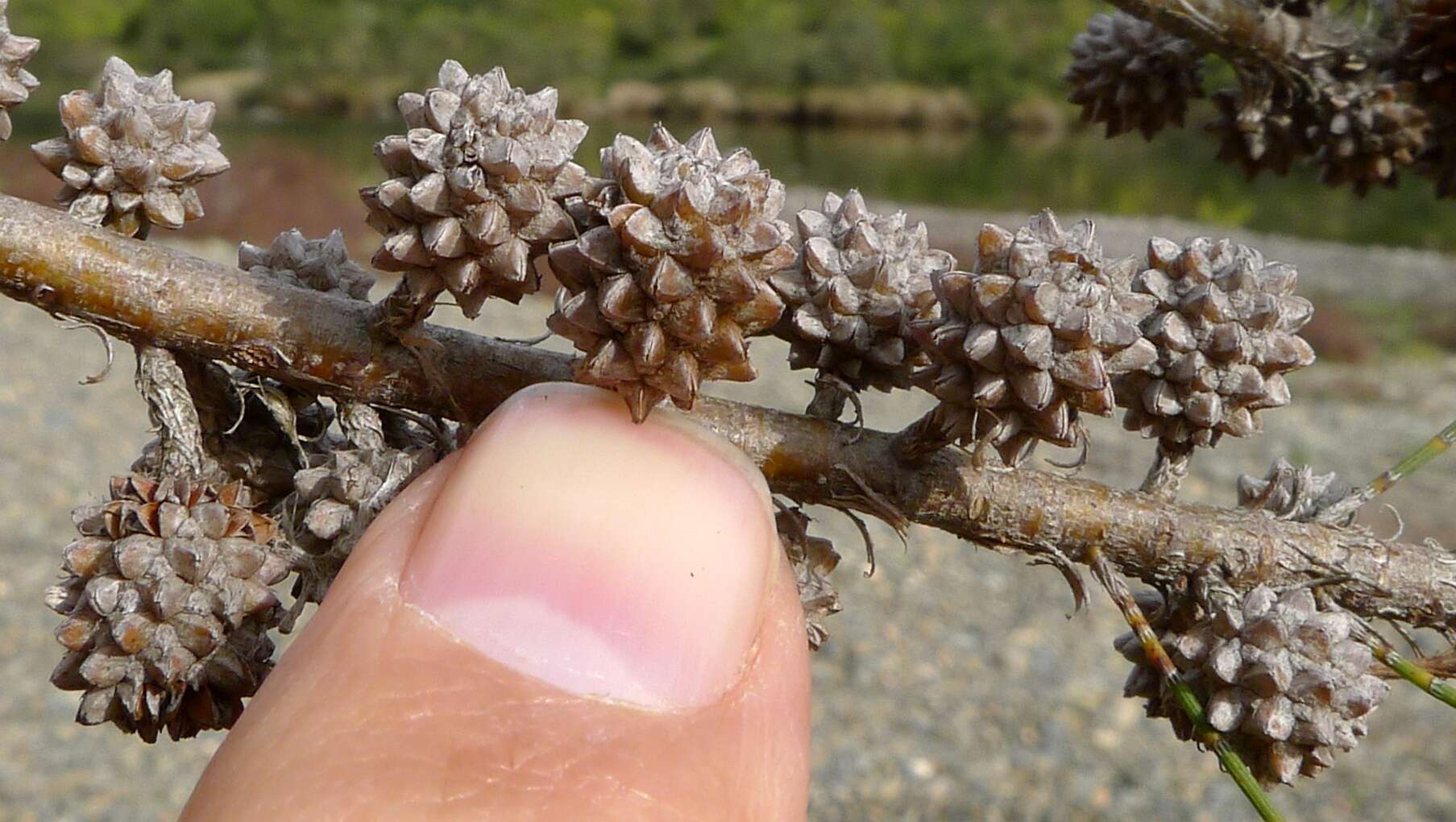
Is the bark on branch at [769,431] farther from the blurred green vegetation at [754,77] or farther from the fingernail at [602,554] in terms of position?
the blurred green vegetation at [754,77]

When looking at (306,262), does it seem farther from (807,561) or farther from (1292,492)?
(1292,492)

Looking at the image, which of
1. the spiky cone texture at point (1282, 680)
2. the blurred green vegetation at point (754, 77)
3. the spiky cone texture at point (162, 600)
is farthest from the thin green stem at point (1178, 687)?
the blurred green vegetation at point (754, 77)

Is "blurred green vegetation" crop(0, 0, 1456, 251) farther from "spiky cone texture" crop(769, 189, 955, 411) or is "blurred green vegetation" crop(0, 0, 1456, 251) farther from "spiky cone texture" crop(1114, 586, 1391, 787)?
"spiky cone texture" crop(1114, 586, 1391, 787)

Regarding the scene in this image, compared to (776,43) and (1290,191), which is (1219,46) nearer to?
(1290,191)

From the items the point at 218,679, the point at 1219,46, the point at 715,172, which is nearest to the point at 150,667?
the point at 218,679

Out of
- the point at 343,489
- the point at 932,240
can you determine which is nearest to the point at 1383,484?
the point at 343,489

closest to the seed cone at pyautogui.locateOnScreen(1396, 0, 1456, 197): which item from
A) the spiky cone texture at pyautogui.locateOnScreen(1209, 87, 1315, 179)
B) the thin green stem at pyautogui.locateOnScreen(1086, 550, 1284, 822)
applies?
the spiky cone texture at pyautogui.locateOnScreen(1209, 87, 1315, 179)

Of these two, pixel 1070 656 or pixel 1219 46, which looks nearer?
pixel 1219 46
